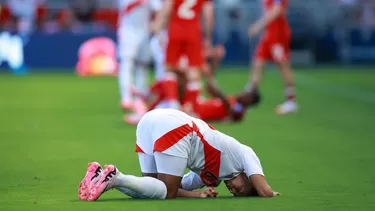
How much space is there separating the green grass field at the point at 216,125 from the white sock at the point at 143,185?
0.30 feet

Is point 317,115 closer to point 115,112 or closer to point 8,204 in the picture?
point 115,112

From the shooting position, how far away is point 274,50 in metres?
17.1

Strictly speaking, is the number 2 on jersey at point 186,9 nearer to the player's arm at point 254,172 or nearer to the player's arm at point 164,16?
the player's arm at point 164,16

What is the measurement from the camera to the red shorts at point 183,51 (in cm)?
1438

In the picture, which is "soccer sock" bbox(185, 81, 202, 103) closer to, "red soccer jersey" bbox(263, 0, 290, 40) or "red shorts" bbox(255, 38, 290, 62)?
"red shorts" bbox(255, 38, 290, 62)

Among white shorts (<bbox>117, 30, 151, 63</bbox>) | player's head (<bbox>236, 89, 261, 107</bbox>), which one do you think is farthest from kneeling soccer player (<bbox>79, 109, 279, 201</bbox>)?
white shorts (<bbox>117, 30, 151, 63</bbox>)

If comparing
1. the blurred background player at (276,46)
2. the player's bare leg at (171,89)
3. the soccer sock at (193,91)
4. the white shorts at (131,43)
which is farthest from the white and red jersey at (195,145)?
the blurred background player at (276,46)

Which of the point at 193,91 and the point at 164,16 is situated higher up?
the point at 164,16

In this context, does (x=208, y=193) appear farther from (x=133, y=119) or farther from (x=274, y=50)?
(x=274, y=50)

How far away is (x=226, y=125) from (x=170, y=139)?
6.96m

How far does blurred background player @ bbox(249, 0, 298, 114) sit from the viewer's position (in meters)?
16.8

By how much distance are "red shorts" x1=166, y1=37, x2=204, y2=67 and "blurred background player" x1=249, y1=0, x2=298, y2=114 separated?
2.53m

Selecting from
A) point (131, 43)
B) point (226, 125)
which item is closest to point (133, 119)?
point (226, 125)

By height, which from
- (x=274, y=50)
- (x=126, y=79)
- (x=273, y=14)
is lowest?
(x=126, y=79)
